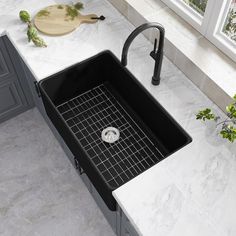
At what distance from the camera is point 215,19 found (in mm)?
1744

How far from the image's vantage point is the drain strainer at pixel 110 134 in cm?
185

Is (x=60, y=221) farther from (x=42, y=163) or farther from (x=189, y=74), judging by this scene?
(x=189, y=74)

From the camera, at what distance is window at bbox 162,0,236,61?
170 cm

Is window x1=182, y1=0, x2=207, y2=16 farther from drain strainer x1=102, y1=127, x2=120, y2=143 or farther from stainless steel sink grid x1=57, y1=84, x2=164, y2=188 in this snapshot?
drain strainer x1=102, y1=127, x2=120, y2=143

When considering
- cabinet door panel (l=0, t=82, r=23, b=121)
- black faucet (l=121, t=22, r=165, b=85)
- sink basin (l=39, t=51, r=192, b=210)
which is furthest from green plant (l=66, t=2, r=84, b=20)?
cabinet door panel (l=0, t=82, r=23, b=121)

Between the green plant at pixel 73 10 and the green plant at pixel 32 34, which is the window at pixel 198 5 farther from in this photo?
the green plant at pixel 32 34

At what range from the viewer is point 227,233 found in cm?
133

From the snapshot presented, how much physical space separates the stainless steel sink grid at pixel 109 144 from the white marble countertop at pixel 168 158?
0.85 ft

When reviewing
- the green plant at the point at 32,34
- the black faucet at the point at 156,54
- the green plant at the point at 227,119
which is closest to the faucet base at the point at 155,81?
the black faucet at the point at 156,54

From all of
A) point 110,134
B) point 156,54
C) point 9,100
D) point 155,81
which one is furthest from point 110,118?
point 9,100

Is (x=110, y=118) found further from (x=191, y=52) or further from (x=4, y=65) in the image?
(x=4, y=65)

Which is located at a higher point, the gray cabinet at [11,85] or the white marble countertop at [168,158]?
the white marble countertop at [168,158]

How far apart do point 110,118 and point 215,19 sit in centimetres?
78

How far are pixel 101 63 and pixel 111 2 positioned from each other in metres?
0.46
